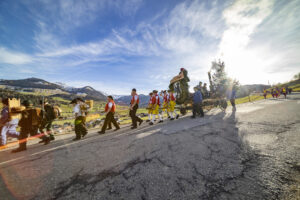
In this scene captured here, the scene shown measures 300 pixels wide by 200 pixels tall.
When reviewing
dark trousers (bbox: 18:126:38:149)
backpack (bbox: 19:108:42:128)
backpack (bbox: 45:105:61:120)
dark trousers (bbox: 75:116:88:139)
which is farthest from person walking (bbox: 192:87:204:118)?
dark trousers (bbox: 18:126:38:149)

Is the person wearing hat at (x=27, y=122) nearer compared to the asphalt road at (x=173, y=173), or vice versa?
the asphalt road at (x=173, y=173)

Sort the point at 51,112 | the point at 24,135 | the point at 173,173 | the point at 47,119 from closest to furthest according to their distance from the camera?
the point at 173,173 < the point at 24,135 < the point at 47,119 < the point at 51,112

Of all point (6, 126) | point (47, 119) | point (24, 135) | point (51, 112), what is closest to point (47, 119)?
point (47, 119)

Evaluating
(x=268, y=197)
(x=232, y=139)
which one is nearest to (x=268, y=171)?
(x=268, y=197)

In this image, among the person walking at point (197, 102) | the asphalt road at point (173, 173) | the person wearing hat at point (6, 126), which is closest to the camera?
the asphalt road at point (173, 173)

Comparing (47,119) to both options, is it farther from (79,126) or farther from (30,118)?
(79,126)

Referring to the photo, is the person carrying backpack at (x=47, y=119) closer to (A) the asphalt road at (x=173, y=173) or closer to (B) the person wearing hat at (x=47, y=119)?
(B) the person wearing hat at (x=47, y=119)

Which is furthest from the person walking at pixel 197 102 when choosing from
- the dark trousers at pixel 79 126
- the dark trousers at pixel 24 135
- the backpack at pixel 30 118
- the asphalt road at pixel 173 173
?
the dark trousers at pixel 24 135

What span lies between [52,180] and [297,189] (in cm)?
387

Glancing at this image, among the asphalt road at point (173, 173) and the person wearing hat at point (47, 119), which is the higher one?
the person wearing hat at point (47, 119)

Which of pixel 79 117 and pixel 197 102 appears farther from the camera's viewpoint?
pixel 197 102

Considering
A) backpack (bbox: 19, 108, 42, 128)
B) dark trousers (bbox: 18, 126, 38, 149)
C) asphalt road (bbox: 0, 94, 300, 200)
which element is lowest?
asphalt road (bbox: 0, 94, 300, 200)

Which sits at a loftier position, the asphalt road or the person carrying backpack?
the person carrying backpack

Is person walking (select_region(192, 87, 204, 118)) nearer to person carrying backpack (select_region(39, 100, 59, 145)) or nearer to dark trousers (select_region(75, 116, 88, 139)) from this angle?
dark trousers (select_region(75, 116, 88, 139))
